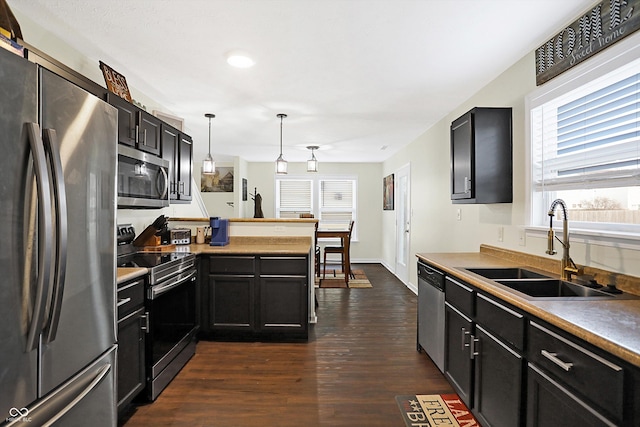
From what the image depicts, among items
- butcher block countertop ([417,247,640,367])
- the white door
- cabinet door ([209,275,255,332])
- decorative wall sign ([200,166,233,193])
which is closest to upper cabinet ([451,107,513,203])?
butcher block countertop ([417,247,640,367])

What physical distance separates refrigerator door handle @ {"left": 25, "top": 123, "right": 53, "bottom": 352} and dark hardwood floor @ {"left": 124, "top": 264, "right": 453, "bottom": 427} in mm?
1401

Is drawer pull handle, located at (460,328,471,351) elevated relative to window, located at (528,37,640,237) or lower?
lower

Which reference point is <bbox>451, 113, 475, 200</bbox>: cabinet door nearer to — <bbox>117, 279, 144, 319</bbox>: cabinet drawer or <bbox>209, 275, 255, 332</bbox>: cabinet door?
<bbox>209, 275, 255, 332</bbox>: cabinet door

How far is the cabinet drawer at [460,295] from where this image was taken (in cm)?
202

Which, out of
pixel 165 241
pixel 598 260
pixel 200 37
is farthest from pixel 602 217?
pixel 165 241

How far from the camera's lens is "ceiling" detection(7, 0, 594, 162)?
196cm

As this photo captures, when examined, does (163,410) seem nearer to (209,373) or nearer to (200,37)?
(209,373)

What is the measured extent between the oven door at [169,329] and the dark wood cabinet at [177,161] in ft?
2.76

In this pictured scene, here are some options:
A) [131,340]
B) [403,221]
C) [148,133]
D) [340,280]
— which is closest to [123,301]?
[131,340]

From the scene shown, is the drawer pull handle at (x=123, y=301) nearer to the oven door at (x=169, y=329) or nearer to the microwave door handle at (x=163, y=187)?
the oven door at (x=169, y=329)

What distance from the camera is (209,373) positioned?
8.74ft

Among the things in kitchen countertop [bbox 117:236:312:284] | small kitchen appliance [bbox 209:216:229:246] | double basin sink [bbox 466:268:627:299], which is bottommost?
double basin sink [bbox 466:268:627:299]

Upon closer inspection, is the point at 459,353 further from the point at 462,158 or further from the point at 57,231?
the point at 57,231

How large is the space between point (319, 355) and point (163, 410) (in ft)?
4.28
